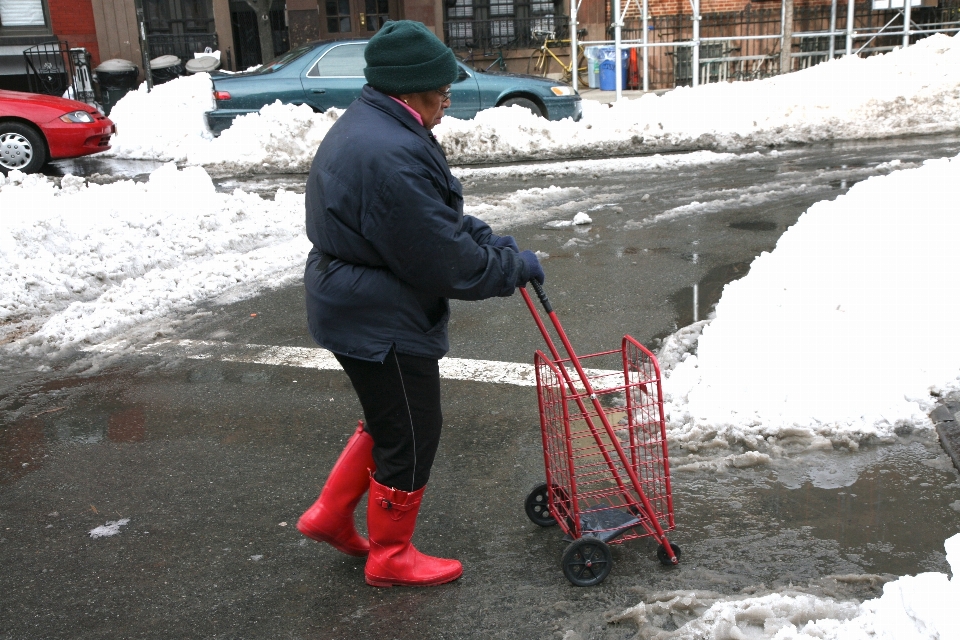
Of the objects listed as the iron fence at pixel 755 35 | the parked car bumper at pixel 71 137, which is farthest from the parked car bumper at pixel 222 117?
the iron fence at pixel 755 35

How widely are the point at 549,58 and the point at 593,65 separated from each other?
2.46m

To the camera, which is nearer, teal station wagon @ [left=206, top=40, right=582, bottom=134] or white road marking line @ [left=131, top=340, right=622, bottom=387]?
white road marking line @ [left=131, top=340, right=622, bottom=387]

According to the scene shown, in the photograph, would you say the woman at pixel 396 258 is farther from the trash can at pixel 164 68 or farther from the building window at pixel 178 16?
the building window at pixel 178 16

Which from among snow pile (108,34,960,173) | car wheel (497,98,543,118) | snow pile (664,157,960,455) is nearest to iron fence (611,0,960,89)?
snow pile (108,34,960,173)

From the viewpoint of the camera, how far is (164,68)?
71.8 feet

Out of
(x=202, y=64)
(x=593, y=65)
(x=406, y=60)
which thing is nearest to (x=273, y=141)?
(x=202, y=64)

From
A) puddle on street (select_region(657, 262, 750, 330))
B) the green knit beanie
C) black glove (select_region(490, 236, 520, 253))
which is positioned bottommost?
puddle on street (select_region(657, 262, 750, 330))

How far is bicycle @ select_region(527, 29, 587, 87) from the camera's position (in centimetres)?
2325

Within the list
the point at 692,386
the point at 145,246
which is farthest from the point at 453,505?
the point at 145,246

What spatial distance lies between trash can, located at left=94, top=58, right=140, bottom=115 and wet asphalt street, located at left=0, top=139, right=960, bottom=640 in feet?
52.3

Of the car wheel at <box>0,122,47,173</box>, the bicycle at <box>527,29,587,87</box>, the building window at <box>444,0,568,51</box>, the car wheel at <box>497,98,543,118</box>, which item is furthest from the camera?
the building window at <box>444,0,568,51</box>

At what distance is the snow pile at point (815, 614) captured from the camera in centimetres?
241

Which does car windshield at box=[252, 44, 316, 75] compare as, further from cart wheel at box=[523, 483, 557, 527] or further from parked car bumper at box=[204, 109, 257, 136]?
cart wheel at box=[523, 483, 557, 527]

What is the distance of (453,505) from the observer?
399cm
